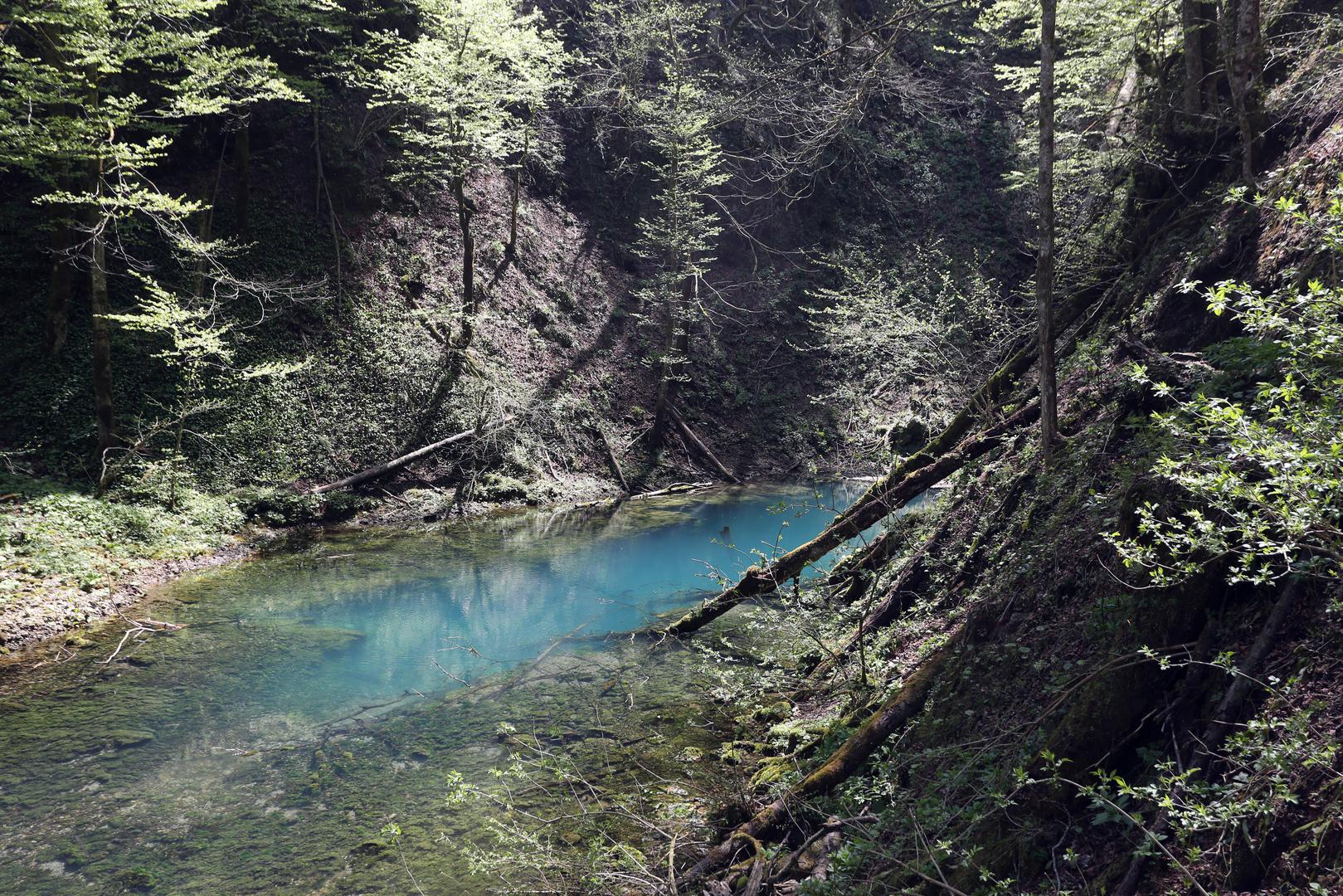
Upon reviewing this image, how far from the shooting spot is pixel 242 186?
49.0 feet

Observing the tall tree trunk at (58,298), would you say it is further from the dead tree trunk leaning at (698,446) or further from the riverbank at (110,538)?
the dead tree trunk leaning at (698,446)

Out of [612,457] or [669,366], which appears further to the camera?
[669,366]

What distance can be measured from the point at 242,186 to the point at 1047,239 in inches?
600

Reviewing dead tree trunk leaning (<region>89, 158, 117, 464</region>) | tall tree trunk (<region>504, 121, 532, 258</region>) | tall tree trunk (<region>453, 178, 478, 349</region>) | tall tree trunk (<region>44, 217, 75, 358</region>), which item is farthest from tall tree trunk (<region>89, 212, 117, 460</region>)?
Answer: tall tree trunk (<region>504, 121, 532, 258</region>)

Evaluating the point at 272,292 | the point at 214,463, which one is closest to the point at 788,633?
the point at 214,463

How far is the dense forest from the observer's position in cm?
291

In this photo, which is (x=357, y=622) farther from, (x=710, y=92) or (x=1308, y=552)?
(x=710, y=92)

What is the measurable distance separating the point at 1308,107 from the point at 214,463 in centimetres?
1419

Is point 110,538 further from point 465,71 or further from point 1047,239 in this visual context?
point 1047,239

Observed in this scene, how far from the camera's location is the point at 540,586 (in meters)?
10.9

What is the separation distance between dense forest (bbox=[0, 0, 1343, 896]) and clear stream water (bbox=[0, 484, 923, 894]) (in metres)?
0.06

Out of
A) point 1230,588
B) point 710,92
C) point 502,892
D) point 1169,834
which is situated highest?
point 710,92

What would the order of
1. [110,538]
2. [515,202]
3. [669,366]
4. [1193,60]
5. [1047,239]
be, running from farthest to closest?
[669,366], [515,202], [110,538], [1193,60], [1047,239]

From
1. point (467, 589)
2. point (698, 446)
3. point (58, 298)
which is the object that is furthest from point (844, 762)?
point (698, 446)
